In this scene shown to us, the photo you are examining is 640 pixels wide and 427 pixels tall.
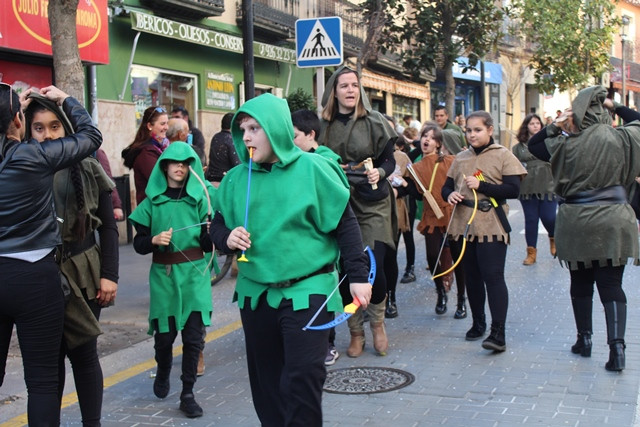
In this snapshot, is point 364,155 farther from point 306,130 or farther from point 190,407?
point 190,407

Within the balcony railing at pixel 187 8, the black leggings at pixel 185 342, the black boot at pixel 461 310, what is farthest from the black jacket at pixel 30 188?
the balcony railing at pixel 187 8

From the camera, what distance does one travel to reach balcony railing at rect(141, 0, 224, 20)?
15109mm

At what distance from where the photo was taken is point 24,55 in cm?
1242

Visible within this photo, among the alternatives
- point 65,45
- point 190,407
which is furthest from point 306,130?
point 65,45

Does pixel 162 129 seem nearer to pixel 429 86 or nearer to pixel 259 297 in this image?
pixel 259 297

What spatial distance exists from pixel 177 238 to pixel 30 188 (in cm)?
182

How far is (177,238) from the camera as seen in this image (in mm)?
5535

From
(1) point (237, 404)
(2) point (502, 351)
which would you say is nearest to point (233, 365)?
(1) point (237, 404)

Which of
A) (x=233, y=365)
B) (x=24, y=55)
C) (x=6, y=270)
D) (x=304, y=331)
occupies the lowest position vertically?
(x=233, y=365)

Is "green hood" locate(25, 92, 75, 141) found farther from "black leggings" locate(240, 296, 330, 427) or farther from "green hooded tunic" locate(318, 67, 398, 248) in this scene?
"green hooded tunic" locate(318, 67, 398, 248)

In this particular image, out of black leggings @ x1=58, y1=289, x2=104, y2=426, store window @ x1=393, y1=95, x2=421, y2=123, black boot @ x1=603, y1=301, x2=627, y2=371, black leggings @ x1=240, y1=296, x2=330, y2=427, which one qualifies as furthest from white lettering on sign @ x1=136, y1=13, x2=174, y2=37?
store window @ x1=393, y1=95, x2=421, y2=123

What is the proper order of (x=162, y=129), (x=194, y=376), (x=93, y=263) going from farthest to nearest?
(x=162, y=129) → (x=194, y=376) → (x=93, y=263)

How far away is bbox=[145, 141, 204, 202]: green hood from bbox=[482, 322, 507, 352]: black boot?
2.52 metres

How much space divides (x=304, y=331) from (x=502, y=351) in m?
3.24
